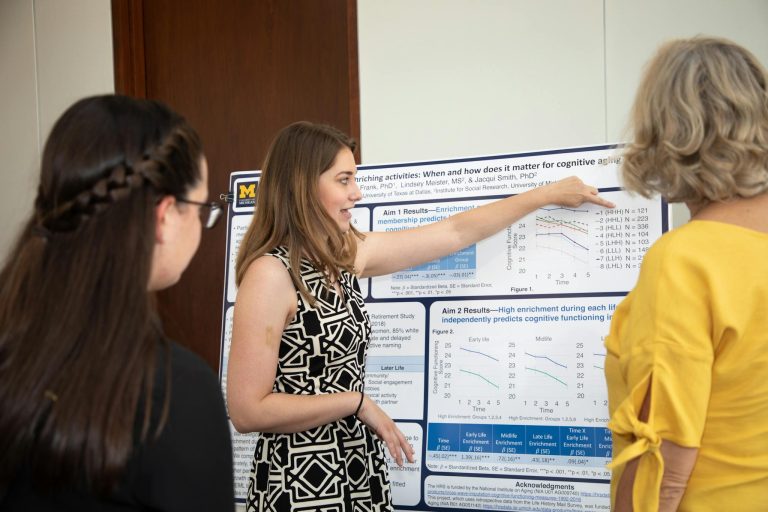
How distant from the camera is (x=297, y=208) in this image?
185 centimetres

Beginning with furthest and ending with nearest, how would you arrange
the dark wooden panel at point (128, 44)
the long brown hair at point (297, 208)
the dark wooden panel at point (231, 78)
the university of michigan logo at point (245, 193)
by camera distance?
the dark wooden panel at point (128, 44) < the dark wooden panel at point (231, 78) < the university of michigan logo at point (245, 193) < the long brown hair at point (297, 208)

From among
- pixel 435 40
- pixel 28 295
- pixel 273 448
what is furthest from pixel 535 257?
pixel 28 295

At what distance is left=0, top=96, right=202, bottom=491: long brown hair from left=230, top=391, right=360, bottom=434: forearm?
841 millimetres

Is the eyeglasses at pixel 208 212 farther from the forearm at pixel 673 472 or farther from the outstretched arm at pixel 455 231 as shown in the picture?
the outstretched arm at pixel 455 231

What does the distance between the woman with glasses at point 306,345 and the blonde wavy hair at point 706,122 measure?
33.5 inches

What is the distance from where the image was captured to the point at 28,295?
0.90 metres

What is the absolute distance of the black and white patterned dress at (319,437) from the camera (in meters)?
1.78

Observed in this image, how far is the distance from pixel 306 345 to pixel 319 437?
0.22m

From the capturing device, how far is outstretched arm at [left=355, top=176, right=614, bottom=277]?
6.81 ft

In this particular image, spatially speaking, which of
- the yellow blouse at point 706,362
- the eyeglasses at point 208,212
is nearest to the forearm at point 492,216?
the yellow blouse at point 706,362

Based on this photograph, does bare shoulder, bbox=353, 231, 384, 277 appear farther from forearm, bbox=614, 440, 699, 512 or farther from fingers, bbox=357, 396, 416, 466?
forearm, bbox=614, 440, 699, 512

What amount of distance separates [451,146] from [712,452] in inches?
78.3

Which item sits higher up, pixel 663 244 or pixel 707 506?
pixel 663 244

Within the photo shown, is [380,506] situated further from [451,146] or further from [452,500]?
[451,146]
